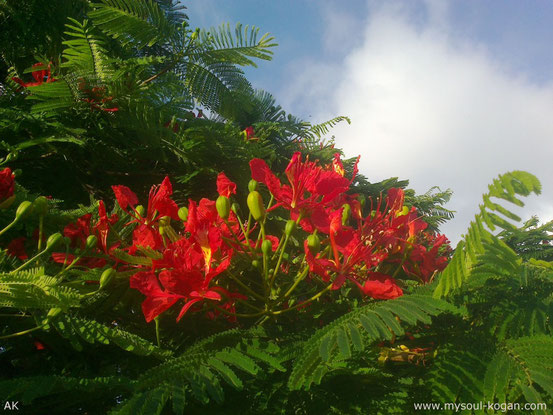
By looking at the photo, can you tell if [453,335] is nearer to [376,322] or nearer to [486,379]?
[486,379]

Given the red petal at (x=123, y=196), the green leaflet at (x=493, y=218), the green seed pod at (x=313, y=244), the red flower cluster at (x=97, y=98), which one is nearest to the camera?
the green leaflet at (x=493, y=218)

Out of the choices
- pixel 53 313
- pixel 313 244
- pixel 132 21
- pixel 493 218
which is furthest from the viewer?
pixel 132 21

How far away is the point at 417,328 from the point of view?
1.01 meters

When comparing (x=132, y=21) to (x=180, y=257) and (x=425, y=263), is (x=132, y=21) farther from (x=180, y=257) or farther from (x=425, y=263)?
(x=425, y=263)

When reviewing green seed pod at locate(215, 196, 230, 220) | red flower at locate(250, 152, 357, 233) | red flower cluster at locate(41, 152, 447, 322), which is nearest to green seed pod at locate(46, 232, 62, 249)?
red flower cluster at locate(41, 152, 447, 322)

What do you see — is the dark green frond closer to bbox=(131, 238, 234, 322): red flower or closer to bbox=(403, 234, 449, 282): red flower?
bbox=(131, 238, 234, 322): red flower

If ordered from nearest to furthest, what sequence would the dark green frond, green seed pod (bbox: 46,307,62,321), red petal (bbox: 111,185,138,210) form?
1. green seed pod (bbox: 46,307,62,321)
2. red petal (bbox: 111,185,138,210)
3. the dark green frond

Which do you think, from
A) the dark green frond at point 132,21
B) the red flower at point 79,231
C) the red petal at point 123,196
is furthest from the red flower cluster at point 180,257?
the dark green frond at point 132,21

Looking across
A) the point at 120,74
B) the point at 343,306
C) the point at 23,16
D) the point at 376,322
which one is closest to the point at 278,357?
the point at 376,322

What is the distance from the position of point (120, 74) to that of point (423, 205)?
8.46 feet

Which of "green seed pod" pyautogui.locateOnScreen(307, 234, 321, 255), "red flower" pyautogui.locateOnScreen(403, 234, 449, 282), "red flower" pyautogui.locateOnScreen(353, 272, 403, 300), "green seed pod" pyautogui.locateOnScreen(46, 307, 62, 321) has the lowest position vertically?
"green seed pod" pyautogui.locateOnScreen(46, 307, 62, 321)

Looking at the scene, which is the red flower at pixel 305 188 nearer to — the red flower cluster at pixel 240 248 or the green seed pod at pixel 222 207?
the red flower cluster at pixel 240 248

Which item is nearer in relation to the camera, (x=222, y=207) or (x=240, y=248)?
(x=222, y=207)

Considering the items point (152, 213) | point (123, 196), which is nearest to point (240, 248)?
point (152, 213)
